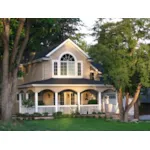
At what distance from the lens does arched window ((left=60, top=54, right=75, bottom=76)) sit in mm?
30953

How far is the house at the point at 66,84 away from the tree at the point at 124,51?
15.4 feet

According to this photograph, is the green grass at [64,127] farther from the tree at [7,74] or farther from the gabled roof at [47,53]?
the gabled roof at [47,53]

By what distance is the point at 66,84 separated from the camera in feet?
96.5

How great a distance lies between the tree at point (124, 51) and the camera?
24.8 m

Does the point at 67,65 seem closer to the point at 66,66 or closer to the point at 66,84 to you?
the point at 66,66

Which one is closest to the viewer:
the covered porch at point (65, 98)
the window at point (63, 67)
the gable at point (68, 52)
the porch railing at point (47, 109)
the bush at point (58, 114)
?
the bush at point (58, 114)

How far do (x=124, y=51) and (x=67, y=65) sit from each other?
6.92 metres

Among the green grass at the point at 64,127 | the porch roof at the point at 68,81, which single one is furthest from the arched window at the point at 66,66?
the green grass at the point at 64,127

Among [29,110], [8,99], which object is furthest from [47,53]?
[8,99]

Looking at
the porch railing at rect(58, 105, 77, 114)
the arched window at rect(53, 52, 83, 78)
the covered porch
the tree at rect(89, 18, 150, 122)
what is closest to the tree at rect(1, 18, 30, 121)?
the tree at rect(89, 18, 150, 122)

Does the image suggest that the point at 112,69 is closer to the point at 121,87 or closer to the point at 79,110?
the point at 121,87

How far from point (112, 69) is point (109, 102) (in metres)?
9.00

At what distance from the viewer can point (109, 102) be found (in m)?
33.8
